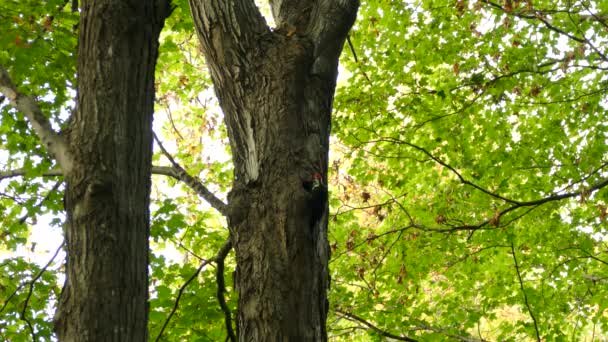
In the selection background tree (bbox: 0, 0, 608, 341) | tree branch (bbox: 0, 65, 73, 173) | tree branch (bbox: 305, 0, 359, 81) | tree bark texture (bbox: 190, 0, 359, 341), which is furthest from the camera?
background tree (bbox: 0, 0, 608, 341)

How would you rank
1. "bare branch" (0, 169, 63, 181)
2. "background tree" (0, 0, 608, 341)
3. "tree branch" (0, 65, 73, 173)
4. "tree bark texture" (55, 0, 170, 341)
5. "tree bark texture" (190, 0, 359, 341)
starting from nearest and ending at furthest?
1. "tree bark texture" (55, 0, 170, 341)
2. "tree branch" (0, 65, 73, 173)
3. "tree bark texture" (190, 0, 359, 341)
4. "bare branch" (0, 169, 63, 181)
5. "background tree" (0, 0, 608, 341)

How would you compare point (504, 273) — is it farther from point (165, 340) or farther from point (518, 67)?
point (165, 340)

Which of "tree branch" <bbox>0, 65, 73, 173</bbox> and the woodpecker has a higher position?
"tree branch" <bbox>0, 65, 73, 173</bbox>

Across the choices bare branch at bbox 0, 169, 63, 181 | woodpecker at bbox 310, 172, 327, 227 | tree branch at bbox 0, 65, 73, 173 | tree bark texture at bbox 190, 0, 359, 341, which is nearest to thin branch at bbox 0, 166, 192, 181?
bare branch at bbox 0, 169, 63, 181

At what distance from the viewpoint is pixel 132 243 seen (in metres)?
2.50

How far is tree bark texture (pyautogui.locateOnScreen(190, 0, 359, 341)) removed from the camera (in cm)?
277

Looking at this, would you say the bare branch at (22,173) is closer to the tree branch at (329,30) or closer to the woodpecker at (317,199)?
the tree branch at (329,30)

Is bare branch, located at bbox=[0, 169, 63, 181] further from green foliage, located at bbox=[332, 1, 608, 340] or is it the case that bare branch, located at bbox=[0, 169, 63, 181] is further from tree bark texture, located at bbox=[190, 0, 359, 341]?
green foliage, located at bbox=[332, 1, 608, 340]

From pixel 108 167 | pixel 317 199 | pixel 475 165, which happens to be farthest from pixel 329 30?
pixel 475 165

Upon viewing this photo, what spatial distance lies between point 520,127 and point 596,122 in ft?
3.03

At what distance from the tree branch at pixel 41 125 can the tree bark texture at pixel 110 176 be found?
0.04 meters

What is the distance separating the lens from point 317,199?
9.43 ft

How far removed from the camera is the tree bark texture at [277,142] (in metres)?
2.77

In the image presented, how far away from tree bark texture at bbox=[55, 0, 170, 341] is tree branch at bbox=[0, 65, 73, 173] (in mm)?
41
